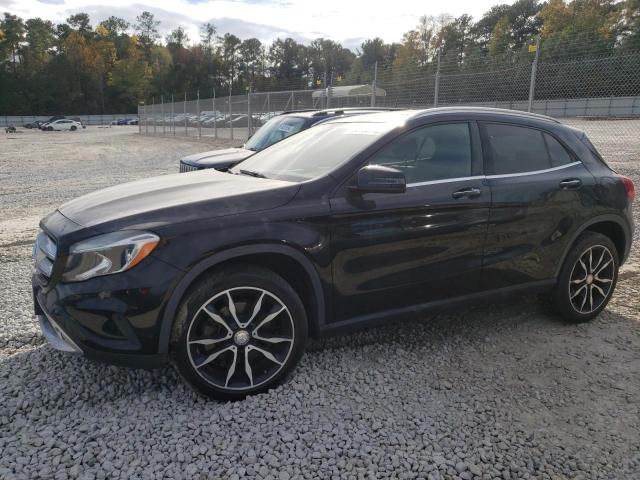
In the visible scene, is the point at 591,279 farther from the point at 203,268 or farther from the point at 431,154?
the point at 203,268

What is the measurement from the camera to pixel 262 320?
2.88m

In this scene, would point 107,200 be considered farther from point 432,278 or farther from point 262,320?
point 432,278

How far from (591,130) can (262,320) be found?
16.9 meters

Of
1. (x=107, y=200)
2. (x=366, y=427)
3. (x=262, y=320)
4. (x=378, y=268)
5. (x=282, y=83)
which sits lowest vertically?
(x=366, y=427)

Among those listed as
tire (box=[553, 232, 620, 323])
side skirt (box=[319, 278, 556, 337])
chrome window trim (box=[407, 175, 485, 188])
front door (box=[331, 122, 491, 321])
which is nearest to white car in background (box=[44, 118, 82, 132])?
front door (box=[331, 122, 491, 321])

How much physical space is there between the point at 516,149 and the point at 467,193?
69 centimetres

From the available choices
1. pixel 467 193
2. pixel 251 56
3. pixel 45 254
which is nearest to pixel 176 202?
pixel 45 254

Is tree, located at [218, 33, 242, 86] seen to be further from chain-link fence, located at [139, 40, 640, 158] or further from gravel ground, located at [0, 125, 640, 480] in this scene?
gravel ground, located at [0, 125, 640, 480]

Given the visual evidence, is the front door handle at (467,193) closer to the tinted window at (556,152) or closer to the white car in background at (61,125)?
the tinted window at (556,152)

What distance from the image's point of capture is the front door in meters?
3.07

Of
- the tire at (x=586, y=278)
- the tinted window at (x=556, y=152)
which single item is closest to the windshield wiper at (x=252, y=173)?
the tinted window at (x=556, y=152)

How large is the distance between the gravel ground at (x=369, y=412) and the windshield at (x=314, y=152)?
4.18 feet

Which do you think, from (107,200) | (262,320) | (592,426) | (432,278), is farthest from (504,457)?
(107,200)

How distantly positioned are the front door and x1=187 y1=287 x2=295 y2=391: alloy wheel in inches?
15.8
